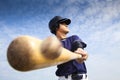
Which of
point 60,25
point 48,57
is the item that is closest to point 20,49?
point 48,57

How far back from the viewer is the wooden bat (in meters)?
1.90

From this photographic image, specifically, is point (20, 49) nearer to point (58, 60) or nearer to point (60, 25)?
point (58, 60)

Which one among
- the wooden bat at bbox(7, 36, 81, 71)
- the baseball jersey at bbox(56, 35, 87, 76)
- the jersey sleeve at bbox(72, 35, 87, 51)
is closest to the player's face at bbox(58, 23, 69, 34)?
the baseball jersey at bbox(56, 35, 87, 76)

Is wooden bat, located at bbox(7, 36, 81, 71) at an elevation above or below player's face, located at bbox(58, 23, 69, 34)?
below

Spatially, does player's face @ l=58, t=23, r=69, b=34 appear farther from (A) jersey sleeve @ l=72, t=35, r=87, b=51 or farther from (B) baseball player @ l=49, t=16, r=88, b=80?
(A) jersey sleeve @ l=72, t=35, r=87, b=51

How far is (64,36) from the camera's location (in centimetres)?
514

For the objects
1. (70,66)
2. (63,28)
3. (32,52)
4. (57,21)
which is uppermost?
(57,21)

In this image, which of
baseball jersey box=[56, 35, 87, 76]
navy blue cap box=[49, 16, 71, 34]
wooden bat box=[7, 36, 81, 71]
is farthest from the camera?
navy blue cap box=[49, 16, 71, 34]

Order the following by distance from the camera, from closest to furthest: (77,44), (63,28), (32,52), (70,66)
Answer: (32,52) → (77,44) → (70,66) → (63,28)

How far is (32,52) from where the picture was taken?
1893 mm

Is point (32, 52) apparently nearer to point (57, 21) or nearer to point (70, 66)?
point (70, 66)

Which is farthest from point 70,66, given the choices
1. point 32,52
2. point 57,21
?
point 32,52

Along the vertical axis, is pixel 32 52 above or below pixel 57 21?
below

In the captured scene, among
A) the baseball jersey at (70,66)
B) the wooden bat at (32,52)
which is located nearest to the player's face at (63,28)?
the baseball jersey at (70,66)
